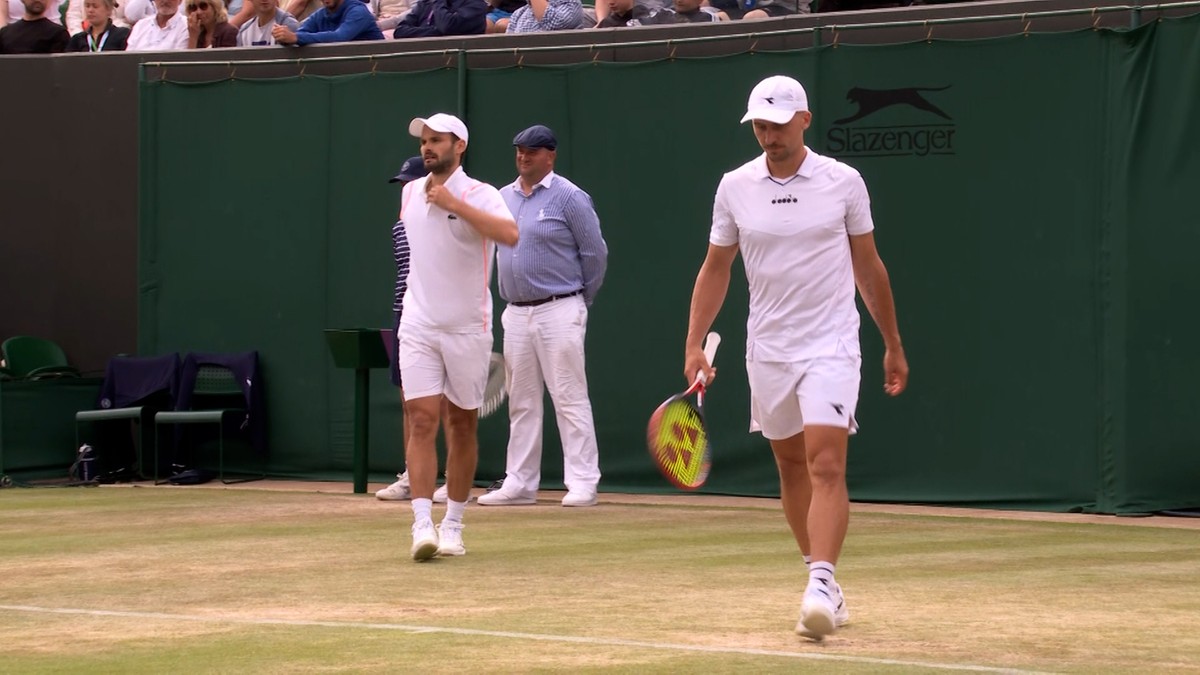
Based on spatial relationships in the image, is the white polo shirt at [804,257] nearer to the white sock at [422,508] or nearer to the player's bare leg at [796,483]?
the player's bare leg at [796,483]

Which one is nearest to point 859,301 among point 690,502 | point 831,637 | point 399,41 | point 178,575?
point 690,502

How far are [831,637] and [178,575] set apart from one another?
369cm

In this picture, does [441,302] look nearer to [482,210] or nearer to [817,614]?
[482,210]

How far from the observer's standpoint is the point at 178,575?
910cm

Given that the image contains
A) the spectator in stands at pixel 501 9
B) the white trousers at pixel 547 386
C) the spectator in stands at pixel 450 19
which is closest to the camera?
the white trousers at pixel 547 386

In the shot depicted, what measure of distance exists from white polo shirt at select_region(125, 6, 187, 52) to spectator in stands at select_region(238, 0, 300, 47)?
653 millimetres

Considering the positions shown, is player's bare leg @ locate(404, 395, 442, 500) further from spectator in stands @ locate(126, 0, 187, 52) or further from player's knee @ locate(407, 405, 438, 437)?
spectator in stands @ locate(126, 0, 187, 52)

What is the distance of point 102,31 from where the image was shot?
1788cm

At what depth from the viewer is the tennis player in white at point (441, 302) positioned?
945cm

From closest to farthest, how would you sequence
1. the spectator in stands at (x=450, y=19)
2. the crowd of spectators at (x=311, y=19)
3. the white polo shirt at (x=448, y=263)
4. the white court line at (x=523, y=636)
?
A: the white court line at (x=523, y=636) → the white polo shirt at (x=448, y=263) → the crowd of spectators at (x=311, y=19) → the spectator in stands at (x=450, y=19)

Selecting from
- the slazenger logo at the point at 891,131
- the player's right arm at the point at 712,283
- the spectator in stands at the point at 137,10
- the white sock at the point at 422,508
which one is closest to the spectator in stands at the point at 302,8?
the spectator in stands at the point at 137,10

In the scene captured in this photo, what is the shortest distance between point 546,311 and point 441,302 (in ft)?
11.3

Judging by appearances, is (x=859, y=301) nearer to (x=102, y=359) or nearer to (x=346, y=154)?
(x=346, y=154)

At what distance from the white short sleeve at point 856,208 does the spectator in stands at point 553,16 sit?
840 centimetres
